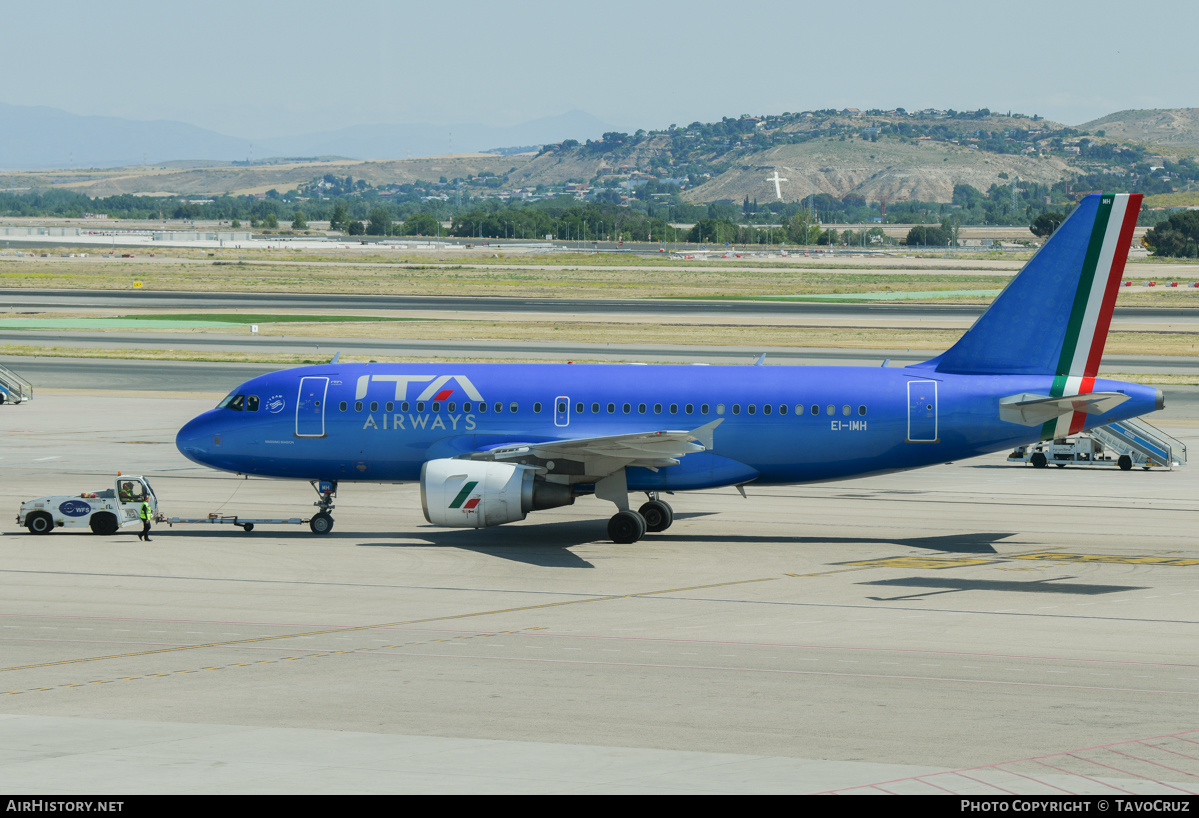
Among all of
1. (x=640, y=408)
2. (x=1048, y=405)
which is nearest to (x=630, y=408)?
(x=640, y=408)

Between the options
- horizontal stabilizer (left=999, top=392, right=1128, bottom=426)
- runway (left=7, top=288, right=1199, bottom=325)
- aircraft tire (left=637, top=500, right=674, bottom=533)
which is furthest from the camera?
runway (left=7, top=288, right=1199, bottom=325)

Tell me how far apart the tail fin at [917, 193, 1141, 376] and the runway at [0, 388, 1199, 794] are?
5.19 meters

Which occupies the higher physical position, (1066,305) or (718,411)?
(1066,305)

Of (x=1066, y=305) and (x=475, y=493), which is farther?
(x=1066, y=305)

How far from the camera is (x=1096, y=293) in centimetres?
3597

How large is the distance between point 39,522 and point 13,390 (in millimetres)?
33365

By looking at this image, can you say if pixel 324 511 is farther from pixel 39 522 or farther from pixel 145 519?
pixel 39 522

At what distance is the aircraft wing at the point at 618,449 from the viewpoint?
1326 inches

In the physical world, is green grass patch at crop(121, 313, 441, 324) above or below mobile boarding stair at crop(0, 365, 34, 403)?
A: above

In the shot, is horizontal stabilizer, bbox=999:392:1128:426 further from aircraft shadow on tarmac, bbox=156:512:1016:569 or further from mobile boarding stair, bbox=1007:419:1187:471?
mobile boarding stair, bbox=1007:419:1187:471

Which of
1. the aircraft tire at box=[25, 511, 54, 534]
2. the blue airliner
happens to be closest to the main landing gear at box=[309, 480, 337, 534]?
Result: the blue airliner

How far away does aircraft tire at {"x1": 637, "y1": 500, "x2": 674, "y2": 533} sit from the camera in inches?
1469

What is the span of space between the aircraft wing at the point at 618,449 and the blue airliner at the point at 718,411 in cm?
8

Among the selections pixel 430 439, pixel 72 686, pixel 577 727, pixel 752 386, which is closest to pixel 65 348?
pixel 430 439
